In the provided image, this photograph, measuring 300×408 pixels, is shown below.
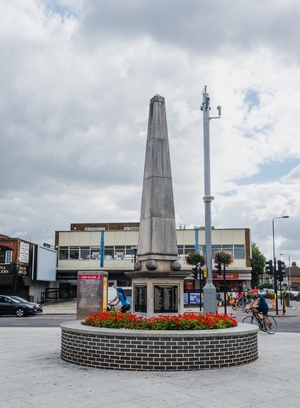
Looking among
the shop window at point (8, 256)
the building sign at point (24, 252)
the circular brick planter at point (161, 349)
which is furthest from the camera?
the building sign at point (24, 252)

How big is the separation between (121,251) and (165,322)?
4658 centimetres

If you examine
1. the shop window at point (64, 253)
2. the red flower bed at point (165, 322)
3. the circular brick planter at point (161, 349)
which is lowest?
the circular brick planter at point (161, 349)

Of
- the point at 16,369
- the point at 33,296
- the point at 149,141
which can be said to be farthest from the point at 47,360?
Result: the point at 33,296

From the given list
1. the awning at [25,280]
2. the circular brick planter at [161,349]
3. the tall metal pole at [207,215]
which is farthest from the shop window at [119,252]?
the circular brick planter at [161,349]

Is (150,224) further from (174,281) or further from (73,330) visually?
(73,330)

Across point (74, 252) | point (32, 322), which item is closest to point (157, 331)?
point (32, 322)

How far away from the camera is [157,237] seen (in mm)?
11742

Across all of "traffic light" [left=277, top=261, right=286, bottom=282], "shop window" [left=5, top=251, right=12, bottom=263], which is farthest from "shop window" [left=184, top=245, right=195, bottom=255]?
"traffic light" [left=277, top=261, right=286, bottom=282]

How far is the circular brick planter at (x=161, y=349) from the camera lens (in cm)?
859

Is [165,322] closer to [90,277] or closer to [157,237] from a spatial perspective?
[157,237]

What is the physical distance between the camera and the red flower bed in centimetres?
924

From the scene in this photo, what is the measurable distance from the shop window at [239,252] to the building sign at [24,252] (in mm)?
24095

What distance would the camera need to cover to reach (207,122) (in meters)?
20.6

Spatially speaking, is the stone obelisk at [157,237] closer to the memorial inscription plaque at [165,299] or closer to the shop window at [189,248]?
the memorial inscription plaque at [165,299]
